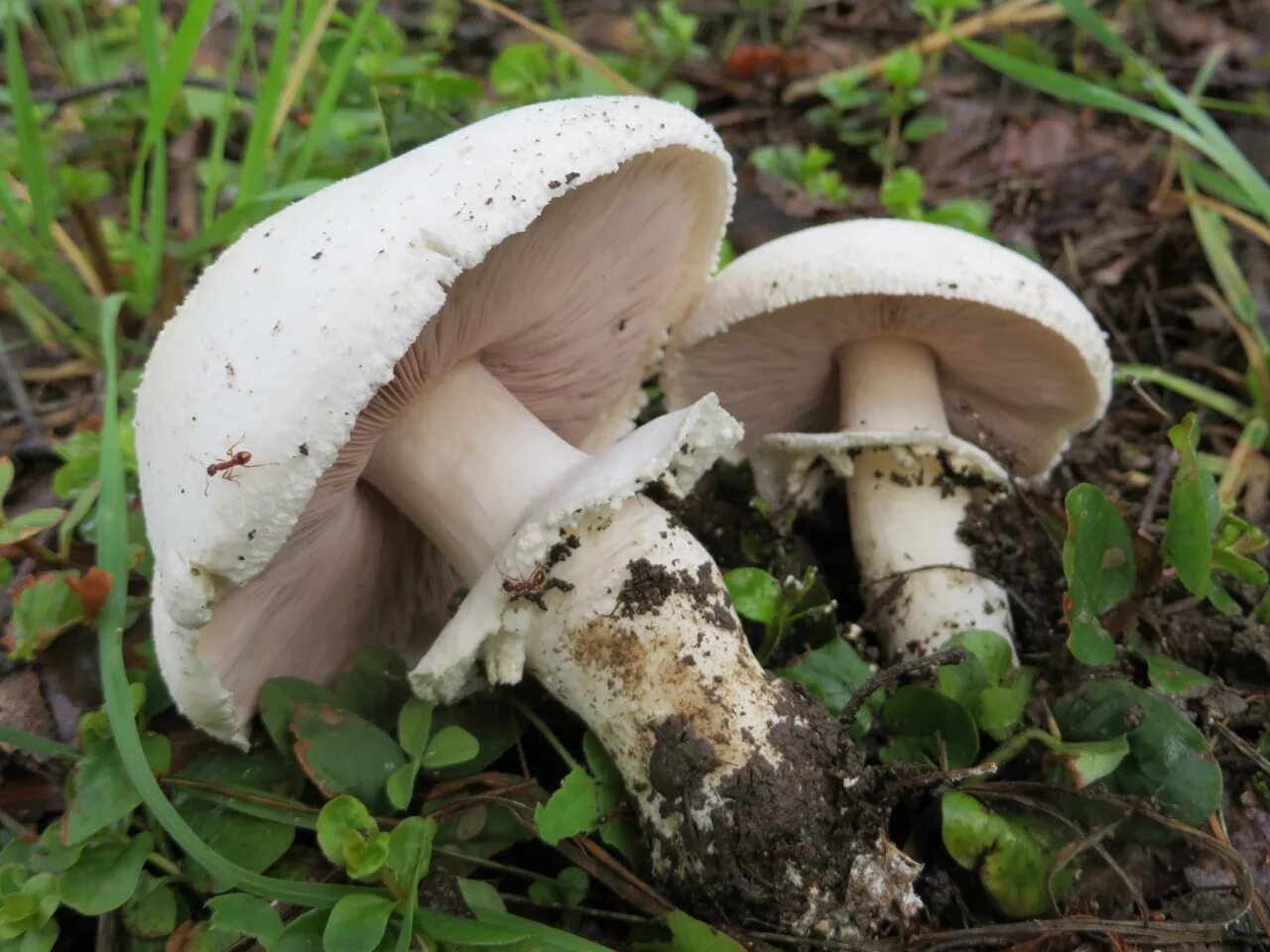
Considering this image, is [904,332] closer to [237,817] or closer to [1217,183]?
[1217,183]

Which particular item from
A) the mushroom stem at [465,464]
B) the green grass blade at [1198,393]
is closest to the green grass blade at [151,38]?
the mushroom stem at [465,464]

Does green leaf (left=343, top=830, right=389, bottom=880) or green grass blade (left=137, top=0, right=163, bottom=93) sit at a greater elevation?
green grass blade (left=137, top=0, right=163, bottom=93)

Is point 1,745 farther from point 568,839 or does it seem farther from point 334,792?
point 568,839

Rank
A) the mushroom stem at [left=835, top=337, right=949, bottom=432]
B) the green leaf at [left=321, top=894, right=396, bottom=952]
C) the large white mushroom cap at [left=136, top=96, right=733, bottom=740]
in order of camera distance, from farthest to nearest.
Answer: the mushroom stem at [left=835, top=337, right=949, bottom=432]
the green leaf at [left=321, top=894, right=396, bottom=952]
the large white mushroom cap at [left=136, top=96, right=733, bottom=740]

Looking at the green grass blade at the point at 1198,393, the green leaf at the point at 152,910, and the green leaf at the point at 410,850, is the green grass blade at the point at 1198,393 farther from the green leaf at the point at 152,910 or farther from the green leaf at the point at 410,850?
the green leaf at the point at 152,910

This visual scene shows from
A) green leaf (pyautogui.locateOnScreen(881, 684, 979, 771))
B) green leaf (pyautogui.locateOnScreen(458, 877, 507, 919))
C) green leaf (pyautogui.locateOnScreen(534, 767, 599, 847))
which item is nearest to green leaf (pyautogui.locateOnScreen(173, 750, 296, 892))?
green leaf (pyautogui.locateOnScreen(458, 877, 507, 919))

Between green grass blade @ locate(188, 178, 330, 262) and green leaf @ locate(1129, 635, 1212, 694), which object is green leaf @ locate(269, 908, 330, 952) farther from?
green grass blade @ locate(188, 178, 330, 262)

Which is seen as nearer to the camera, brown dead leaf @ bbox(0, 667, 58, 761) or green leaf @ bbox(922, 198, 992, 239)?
brown dead leaf @ bbox(0, 667, 58, 761)
